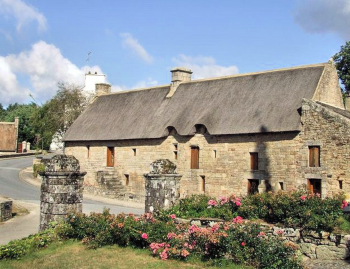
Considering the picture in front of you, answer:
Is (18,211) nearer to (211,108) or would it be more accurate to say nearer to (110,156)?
(211,108)

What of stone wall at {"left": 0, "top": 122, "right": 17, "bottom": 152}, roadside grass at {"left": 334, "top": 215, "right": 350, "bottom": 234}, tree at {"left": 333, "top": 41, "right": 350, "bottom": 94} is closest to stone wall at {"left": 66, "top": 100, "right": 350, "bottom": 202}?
roadside grass at {"left": 334, "top": 215, "right": 350, "bottom": 234}

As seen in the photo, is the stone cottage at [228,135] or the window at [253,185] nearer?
the stone cottage at [228,135]

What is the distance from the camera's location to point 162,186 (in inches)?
526

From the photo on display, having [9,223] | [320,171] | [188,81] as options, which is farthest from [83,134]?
[320,171]

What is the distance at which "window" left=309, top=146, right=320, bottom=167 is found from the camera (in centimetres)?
2086

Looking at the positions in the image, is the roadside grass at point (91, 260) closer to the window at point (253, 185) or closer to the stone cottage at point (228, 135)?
the stone cottage at point (228, 135)

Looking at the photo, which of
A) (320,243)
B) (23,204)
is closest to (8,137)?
(23,204)

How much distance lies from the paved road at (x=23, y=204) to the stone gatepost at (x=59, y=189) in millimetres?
2132

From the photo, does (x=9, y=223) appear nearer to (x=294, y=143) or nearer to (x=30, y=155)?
(x=294, y=143)

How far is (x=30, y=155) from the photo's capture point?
5734cm

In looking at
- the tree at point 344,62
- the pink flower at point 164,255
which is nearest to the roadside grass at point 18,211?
the pink flower at point 164,255

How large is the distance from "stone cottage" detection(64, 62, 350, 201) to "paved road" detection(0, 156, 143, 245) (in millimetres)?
4655

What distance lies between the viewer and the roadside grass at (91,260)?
9.37 meters

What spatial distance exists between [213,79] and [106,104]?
10.3 metres
